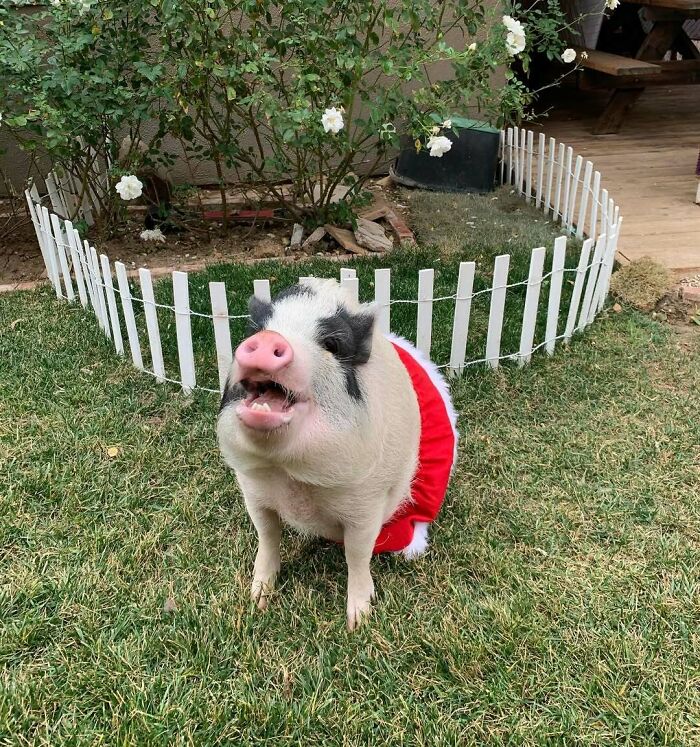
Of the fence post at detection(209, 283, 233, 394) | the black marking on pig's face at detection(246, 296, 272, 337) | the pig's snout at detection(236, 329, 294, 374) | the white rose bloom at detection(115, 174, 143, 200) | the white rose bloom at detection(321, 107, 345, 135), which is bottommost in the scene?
the fence post at detection(209, 283, 233, 394)

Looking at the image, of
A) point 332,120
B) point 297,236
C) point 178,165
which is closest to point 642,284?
point 332,120

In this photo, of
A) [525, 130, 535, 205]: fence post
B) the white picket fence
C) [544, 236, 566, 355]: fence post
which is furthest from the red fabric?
[525, 130, 535, 205]: fence post

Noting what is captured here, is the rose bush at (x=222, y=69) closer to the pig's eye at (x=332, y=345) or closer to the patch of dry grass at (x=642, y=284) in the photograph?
the patch of dry grass at (x=642, y=284)

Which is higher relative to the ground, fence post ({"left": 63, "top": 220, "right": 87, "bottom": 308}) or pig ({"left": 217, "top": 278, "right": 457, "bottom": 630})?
pig ({"left": 217, "top": 278, "right": 457, "bottom": 630})

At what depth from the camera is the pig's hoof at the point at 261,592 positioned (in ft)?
6.99

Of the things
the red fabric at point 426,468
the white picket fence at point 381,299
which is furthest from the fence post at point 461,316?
the red fabric at point 426,468

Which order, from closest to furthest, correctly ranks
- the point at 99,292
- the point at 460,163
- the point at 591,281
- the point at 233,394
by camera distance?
the point at 233,394 < the point at 99,292 < the point at 591,281 < the point at 460,163

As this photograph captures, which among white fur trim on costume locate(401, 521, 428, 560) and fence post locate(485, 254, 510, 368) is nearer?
white fur trim on costume locate(401, 521, 428, 560)

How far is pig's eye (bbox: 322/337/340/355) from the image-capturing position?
5.14ft

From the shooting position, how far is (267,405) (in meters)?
1.40

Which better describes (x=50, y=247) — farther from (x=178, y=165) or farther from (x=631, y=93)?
(x=631, y=93)

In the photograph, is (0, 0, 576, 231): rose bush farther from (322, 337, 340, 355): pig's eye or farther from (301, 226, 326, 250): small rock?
(322, 337, 340, 355): pig's eye

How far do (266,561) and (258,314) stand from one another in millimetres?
907

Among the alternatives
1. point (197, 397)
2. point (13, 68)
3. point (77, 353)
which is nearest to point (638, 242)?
point (197, 397)
